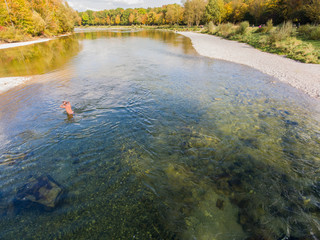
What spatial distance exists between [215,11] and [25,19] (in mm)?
77162

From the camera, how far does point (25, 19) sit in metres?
45.3

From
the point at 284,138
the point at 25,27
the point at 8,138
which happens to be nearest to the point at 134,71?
the point at 8,138

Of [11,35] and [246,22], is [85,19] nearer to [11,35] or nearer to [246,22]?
[11,35]

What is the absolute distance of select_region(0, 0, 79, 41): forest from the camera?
1592 inches

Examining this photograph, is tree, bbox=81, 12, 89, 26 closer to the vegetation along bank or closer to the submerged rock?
the vegetation along bank

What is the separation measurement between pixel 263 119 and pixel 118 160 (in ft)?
24.2

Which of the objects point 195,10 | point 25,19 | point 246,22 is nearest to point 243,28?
point 246,22

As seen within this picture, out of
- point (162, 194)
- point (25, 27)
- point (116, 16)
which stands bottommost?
point (162, 194)

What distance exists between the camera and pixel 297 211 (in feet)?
13.8

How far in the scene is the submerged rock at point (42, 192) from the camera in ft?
14.6

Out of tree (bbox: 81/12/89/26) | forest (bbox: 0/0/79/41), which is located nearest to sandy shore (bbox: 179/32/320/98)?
forest (bbox: 0/0/79/41)

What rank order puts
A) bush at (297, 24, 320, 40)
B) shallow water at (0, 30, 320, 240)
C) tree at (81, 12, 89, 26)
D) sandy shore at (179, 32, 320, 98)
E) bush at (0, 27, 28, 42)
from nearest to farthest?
shallow water at (0, 30, 320, 240) < sandy shore at (179, 32, 320, 98) < bush at (297, 24, 320, 40) < bush at (0, 27, 28, 42) < tree at (81, 12, 89, 26)

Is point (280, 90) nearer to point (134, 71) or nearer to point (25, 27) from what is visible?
point (134, 71)

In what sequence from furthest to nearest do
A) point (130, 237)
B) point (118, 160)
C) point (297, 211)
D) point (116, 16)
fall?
1. point (116, 16)
2. point (118, 160)
3. point (297, 211)
4. point (130, 237)
